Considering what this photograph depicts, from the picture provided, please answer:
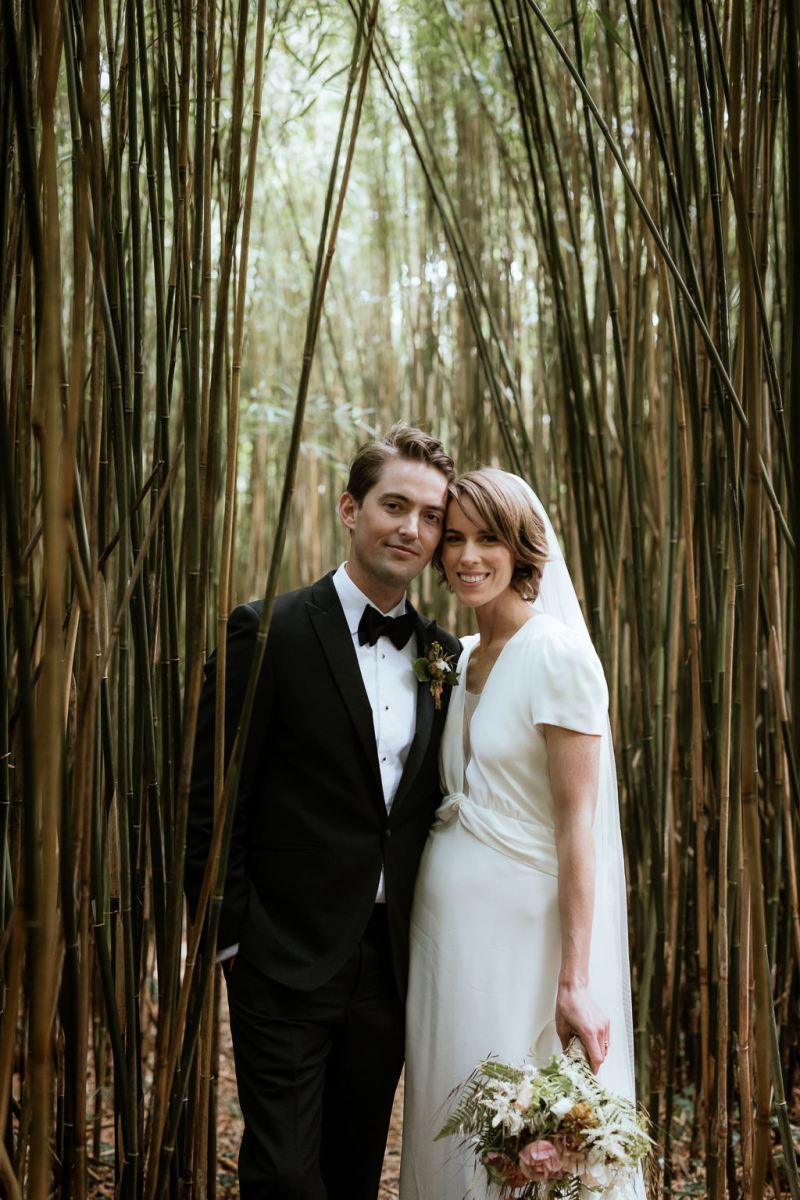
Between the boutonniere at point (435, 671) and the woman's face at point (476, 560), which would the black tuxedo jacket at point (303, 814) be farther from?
the woman's face at point (476, 560)

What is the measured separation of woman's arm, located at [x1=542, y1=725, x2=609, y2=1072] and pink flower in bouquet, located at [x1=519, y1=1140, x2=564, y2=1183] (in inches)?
8.9

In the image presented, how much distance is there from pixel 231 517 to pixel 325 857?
1.97ft

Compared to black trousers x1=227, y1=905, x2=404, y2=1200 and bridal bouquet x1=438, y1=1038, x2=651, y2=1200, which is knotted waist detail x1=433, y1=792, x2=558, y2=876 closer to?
black trousers x1=227, y1=905, x2=404, y2=1200

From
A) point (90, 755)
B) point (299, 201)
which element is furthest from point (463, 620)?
point (299, 201)

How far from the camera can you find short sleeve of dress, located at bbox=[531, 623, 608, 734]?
54.8 inches

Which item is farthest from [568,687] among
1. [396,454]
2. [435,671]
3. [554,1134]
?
[554,1134]

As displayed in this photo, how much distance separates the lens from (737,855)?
1415 mm

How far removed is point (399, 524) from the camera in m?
1.53

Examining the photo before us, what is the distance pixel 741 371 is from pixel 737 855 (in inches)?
26.6

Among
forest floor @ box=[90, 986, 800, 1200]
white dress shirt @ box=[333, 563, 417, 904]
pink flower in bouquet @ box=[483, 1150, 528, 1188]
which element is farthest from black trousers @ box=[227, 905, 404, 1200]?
pink flower in bouquet @ box=[483, 1150, 528, 1188]

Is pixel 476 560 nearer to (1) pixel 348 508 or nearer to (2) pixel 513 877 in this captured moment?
(1) pixel 348 508

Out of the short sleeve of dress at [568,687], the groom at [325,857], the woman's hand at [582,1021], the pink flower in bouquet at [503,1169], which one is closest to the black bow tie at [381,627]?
the groom at [325,857]

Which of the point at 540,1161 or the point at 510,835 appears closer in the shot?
the point at 540,1161

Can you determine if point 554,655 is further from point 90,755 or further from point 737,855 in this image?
point 90,755
